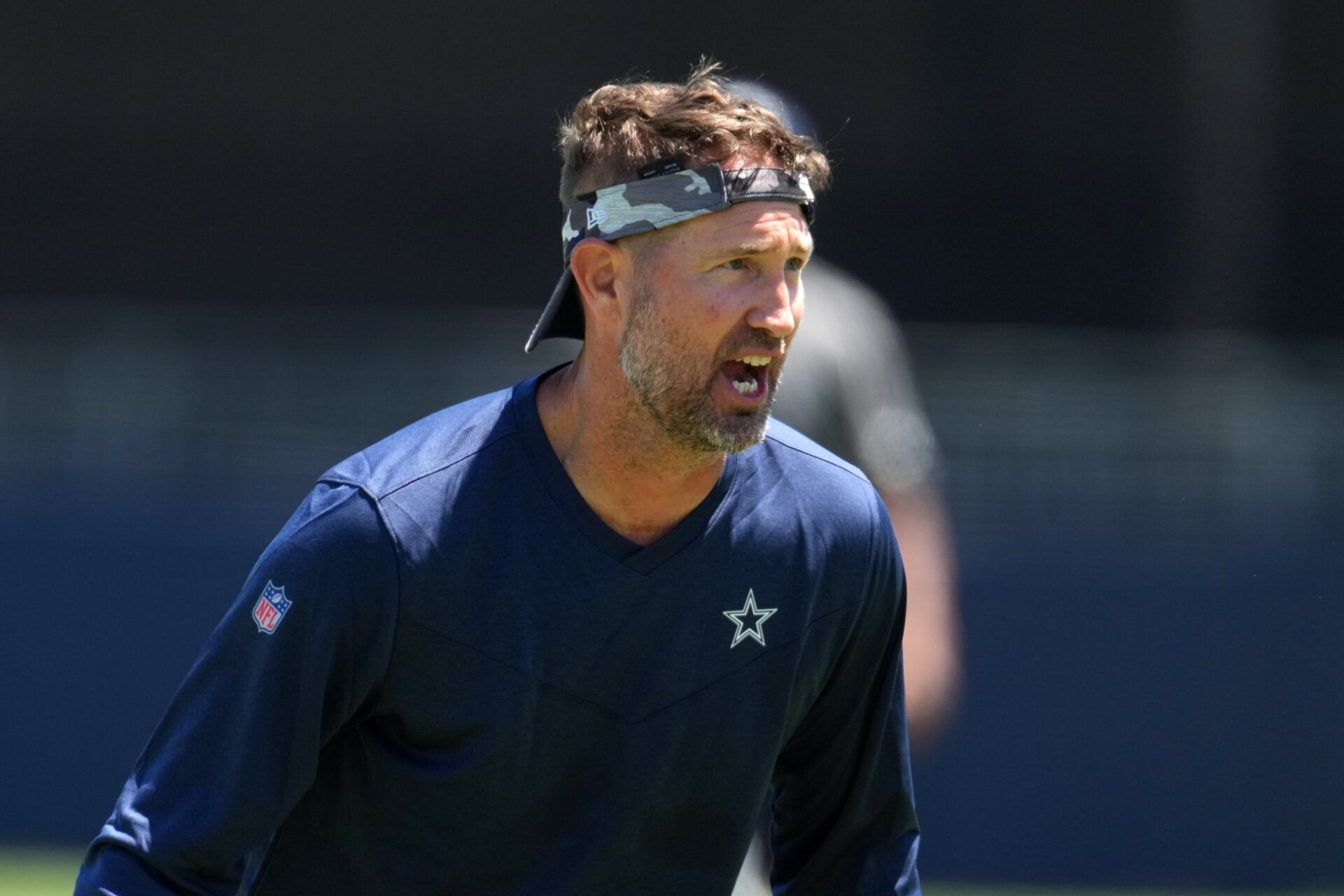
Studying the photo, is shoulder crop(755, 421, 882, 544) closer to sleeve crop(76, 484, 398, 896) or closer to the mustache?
the mustache

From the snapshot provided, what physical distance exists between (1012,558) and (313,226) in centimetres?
251

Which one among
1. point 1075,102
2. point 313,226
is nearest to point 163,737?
point 313,226

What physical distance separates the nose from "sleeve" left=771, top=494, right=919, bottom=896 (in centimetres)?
32

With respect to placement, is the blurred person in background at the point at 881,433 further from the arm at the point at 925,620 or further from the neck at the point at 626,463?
the neck at the point at 626,463

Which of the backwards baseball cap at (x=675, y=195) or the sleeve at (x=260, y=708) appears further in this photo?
the backwards baseball cap at (x=675, y=195)

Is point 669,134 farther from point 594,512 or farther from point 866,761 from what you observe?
point 866,761

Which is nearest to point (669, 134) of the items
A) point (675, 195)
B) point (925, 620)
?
point (675, 195)

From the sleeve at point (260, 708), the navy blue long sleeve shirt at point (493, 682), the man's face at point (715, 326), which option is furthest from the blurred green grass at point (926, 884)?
the man's face at point (715, 326)

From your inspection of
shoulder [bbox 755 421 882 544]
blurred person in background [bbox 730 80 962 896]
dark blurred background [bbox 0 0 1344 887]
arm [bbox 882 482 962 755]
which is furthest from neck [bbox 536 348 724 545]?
dark blurred background [bbox 0 0 1344 887]

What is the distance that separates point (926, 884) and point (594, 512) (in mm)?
3188

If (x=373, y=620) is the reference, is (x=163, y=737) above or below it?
below

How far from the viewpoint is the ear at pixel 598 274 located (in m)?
2.23

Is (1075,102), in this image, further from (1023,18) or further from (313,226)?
(313,226)

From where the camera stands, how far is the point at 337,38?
18.9 ft
